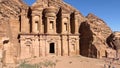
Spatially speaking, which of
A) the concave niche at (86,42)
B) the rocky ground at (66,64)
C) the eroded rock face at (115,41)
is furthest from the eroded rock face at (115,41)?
the rocky ground at (66,64)

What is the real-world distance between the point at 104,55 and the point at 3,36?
16844mm

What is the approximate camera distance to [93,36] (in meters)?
40.9

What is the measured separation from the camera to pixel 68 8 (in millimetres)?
45281

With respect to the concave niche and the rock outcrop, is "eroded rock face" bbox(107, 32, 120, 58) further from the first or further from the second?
the concave niche

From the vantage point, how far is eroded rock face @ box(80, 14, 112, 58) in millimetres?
40094

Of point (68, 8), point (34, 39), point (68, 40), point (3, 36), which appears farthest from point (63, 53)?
point (3, 36)

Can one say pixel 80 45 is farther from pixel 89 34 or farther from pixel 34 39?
pixel 34 39

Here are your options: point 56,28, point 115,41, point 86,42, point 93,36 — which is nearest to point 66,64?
point 93,36

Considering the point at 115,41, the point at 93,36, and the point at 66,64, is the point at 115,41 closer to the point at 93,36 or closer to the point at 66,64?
the point at 93,36

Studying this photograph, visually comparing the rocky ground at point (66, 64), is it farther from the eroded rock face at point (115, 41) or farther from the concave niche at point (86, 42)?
the eroded rock face at point (115, 41)

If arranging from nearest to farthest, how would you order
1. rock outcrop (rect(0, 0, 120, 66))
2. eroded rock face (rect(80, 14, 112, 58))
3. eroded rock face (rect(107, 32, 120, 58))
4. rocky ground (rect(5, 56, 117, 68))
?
rocky ground (rect(5, 56, 117, 68))
rock outcrop (rect(0, 0, 120, 66))
eroded rock face (rect(80, 14, 112, 58))
eroded rock face (rect(107, 32, 120, 58))

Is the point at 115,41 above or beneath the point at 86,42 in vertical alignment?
above

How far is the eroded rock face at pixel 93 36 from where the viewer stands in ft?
132

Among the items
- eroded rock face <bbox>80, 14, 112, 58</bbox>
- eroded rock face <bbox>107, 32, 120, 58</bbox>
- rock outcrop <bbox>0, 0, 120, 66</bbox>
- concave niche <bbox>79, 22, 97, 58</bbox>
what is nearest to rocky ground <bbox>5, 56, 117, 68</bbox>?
rock outcrop <bbox>0, 0, 120, 66</bbox>
